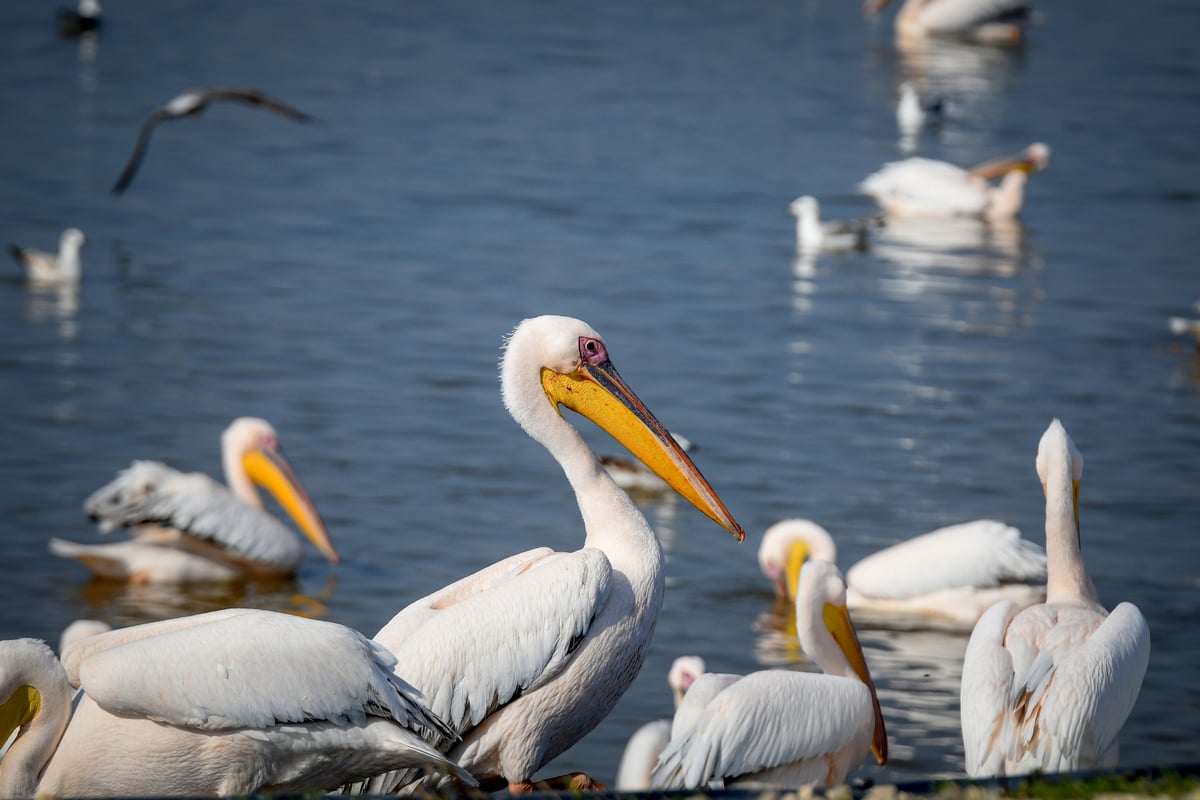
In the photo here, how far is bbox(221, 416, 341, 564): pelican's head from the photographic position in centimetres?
709

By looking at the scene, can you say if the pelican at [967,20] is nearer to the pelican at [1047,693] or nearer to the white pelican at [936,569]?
the white pelican at [936,569]

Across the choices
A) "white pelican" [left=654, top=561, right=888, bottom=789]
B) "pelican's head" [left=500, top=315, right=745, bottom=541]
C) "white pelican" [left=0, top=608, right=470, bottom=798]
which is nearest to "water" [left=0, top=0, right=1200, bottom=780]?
"white pelican" [left=654, top=561, right=888, bottom=789]

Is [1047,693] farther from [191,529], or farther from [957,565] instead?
[191,529]

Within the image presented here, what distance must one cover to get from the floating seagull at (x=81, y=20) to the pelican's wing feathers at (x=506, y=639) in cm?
1687

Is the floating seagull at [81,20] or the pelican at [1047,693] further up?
the pelican at [1047,693]

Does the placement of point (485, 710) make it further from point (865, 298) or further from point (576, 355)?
point (865, 298)

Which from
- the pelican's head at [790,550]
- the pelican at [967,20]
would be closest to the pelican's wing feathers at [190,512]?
the pelican's head at [790,550]

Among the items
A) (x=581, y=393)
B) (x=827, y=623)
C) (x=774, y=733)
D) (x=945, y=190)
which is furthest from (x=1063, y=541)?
(x=945, y=190)

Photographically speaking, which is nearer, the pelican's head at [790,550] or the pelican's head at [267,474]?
the pelican's head at [790,550]

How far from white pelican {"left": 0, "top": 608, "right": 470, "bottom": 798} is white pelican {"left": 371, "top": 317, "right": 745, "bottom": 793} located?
0.77 ft

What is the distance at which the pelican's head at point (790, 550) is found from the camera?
666cm

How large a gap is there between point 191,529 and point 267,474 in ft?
1.54

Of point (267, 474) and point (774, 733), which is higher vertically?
point (774, 733)

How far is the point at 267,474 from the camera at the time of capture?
720cm
